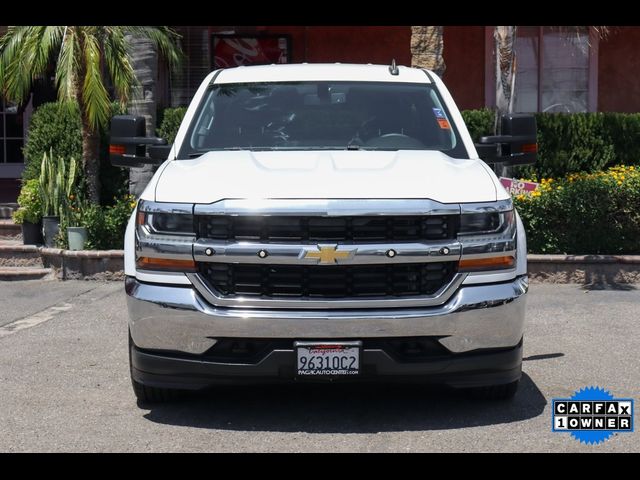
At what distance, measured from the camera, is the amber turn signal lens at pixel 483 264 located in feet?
18.8

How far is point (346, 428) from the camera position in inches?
233

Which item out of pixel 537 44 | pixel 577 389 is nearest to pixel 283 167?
pixel 577 389

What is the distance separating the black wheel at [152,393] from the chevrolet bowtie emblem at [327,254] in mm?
1272

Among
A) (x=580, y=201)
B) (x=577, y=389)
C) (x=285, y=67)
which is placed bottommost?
(x=577, y=389)

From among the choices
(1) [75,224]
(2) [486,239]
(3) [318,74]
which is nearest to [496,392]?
(2) [486,239]

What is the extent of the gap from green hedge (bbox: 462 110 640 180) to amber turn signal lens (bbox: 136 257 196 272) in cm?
865

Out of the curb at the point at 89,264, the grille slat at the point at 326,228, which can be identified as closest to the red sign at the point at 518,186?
the curb at the point at 89,264

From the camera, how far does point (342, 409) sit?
6324 millimetres

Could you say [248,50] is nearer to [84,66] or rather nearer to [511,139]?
[84,66]

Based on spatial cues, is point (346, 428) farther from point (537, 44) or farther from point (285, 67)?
point (537, 44)

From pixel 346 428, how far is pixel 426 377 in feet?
1.75

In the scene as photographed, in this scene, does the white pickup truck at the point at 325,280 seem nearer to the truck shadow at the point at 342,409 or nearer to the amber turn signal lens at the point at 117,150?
the truck shadow at the point at 342,409

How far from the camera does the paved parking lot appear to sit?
566cm

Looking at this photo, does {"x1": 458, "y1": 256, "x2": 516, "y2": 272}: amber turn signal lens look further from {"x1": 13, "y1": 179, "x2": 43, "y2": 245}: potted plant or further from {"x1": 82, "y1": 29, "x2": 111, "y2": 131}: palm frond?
{"x1": 13, "y1": 179, "x2": 43, "y2": 245}: potted plant
